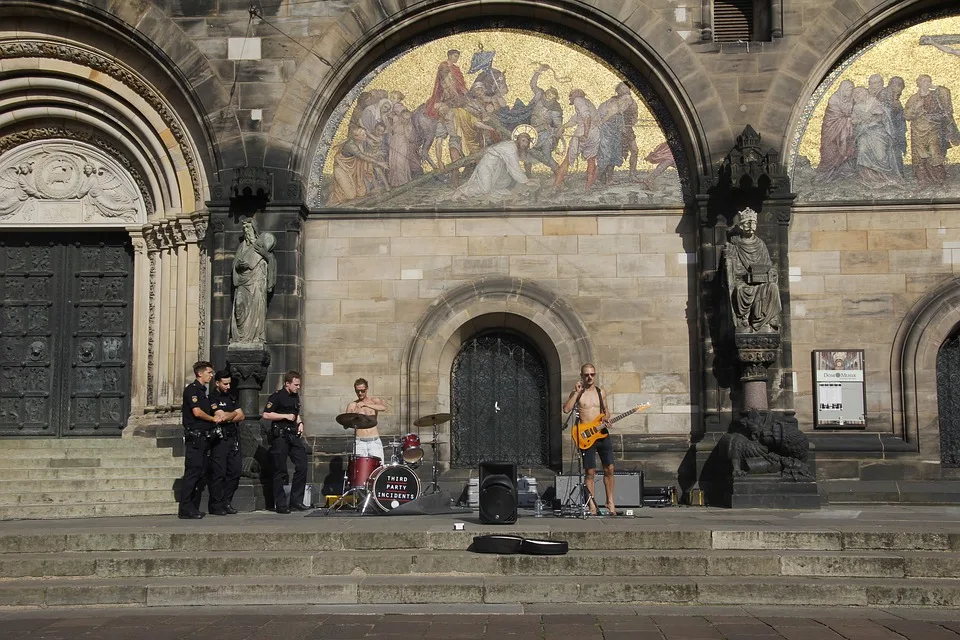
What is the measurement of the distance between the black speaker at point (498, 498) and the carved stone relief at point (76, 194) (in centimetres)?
799

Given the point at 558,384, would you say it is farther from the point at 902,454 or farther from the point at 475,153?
the point at 902,454

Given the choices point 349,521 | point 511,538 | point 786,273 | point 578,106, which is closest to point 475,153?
point 578,106

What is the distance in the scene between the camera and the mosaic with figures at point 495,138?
15.3 m

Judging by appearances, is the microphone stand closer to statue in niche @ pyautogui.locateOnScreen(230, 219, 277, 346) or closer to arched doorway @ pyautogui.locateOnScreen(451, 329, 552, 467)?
arched doorway @ pyautogui.locateOnScreen(451, 329, 552, 467)

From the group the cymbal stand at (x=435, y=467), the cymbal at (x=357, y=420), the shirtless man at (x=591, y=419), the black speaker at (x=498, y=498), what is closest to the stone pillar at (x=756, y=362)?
the shirtless man at (x=591, y=419)

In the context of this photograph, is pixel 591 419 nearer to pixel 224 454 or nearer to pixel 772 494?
pixel 772 494

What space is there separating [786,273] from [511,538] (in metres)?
7.12

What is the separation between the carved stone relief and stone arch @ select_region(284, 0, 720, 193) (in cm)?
283

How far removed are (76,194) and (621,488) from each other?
9.38 m

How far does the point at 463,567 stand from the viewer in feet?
30.4

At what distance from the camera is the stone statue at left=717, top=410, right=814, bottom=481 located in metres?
13.5

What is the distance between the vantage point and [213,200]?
1487cm

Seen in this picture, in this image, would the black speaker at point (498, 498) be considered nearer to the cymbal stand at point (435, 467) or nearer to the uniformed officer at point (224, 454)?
the cymbal stand at point (435, 467)

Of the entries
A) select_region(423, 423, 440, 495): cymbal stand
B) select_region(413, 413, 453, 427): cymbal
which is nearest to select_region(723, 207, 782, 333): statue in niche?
select_region(413, 413, 453, 427): cymbal
